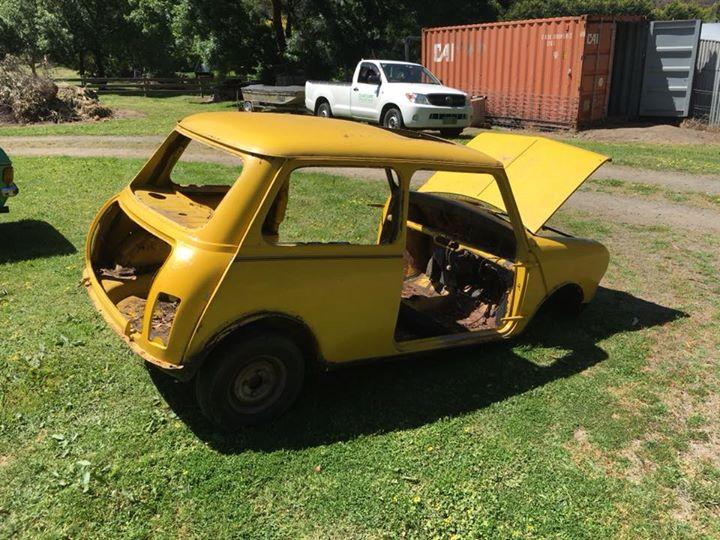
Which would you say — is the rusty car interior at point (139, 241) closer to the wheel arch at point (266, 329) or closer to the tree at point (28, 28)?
the wheel arch at point (266, 329)

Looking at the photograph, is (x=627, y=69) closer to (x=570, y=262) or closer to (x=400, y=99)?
(x=400, y=99)

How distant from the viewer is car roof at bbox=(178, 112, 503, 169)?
139 inches

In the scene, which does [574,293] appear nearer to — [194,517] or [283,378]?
[283,378]

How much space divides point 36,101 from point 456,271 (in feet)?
61.2

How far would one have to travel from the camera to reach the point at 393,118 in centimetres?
1549

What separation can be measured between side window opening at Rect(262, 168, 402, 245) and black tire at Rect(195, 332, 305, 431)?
2.25 metres

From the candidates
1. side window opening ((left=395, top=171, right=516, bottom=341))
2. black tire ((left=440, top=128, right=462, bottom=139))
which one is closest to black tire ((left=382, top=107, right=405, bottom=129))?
black tire ((left=440, top=128, right=462, bottom=139))

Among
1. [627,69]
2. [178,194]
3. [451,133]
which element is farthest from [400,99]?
[178,194]

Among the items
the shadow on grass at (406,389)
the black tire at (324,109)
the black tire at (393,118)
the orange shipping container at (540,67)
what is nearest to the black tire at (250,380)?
the shadow on grass at (406,389)

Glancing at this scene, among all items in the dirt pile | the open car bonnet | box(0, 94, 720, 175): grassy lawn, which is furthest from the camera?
the dirt pile

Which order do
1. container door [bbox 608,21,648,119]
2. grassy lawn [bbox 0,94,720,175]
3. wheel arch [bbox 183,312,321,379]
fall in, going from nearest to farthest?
wheel arch [bbox 183,312,321,379] → grassy lawn [bbox 0,94,720,175] → container door [bbox 608,21,648,119]

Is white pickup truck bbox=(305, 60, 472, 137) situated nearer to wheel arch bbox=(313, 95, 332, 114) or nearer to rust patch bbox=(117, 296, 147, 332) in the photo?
wheel arch bbox=(313, 95, 332, 114)

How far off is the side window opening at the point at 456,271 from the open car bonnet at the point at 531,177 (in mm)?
144

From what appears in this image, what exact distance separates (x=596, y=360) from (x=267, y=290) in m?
2.83
